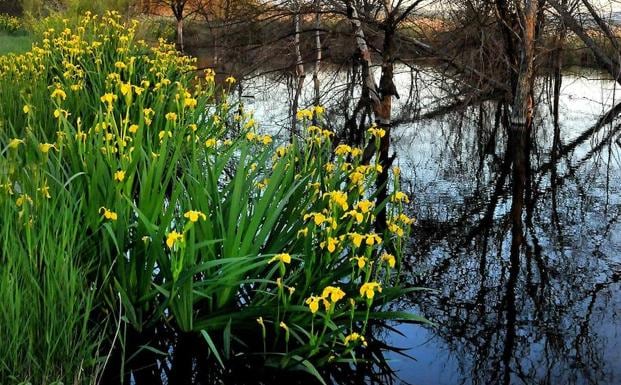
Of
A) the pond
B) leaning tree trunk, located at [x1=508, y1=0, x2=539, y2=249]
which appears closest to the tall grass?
the pond

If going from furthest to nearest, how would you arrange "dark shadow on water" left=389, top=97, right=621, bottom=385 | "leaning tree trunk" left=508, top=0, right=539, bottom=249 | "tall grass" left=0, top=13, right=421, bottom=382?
"leaning tree trunk" left=508, top=0, right=539, bottom=249 < "dark shadow on water" left=389, top=97, right=621, bottom=385 < "tall grass" left=0, top=13, right=421, bottom=382

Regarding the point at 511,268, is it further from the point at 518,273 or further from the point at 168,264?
the point at 168,264

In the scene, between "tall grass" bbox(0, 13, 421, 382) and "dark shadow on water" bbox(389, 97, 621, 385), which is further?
"dark shadow on water" bbox(389, 97, 621, 385)

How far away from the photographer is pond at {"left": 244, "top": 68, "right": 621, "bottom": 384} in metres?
4.54

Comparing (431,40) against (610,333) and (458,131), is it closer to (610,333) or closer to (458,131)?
(458,131)

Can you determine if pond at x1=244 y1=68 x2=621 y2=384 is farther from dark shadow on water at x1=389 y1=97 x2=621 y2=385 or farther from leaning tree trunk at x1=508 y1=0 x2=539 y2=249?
leaning tree trunk at x1=508 y1=0 x2=539 y2=249

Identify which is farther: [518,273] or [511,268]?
[511,268]

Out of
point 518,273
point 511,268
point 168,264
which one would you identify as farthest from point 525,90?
point 168,264

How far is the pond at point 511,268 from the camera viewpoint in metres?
4.54

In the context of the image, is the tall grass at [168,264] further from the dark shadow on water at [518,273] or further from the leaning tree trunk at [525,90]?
the leaning tree trunk at [525,90]

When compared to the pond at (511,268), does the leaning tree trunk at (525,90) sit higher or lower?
higher

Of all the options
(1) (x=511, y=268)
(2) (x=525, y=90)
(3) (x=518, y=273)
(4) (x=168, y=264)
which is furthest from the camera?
(2) (x=525, y=90)

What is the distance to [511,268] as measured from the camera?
20.6ft

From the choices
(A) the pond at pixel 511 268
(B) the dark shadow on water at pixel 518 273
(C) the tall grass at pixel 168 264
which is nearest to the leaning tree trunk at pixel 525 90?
(A) the pond at pixel 511 268
